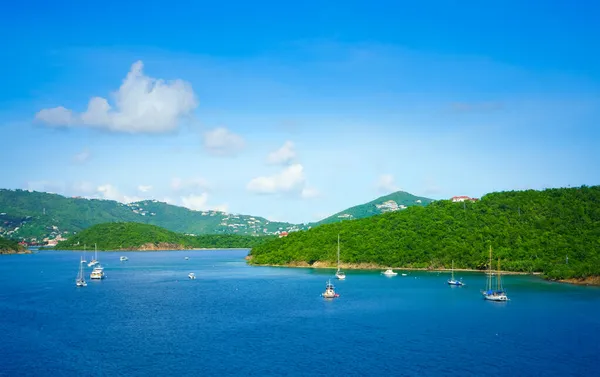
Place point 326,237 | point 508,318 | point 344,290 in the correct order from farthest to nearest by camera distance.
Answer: point 326,237, point 344,290, point 508,318

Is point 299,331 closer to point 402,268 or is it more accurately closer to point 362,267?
point 402,268

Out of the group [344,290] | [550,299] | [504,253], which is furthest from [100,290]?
[504,253]

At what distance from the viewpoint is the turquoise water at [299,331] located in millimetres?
40781

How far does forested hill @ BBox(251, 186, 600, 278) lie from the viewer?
103m

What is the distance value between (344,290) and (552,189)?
72080 millimetres

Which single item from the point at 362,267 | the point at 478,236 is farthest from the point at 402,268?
the point at 478,236

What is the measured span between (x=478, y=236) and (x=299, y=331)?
7463cm

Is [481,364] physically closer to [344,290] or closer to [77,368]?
[77,368]

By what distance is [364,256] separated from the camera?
12381 centimetres

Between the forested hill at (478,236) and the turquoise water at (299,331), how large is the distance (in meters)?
18.7

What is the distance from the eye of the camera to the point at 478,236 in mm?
116188

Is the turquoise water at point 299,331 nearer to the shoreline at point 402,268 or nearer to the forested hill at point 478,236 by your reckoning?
the shoreline at point 402,268

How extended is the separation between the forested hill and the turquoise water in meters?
18.7

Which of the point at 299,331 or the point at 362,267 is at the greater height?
the point at 362,267
